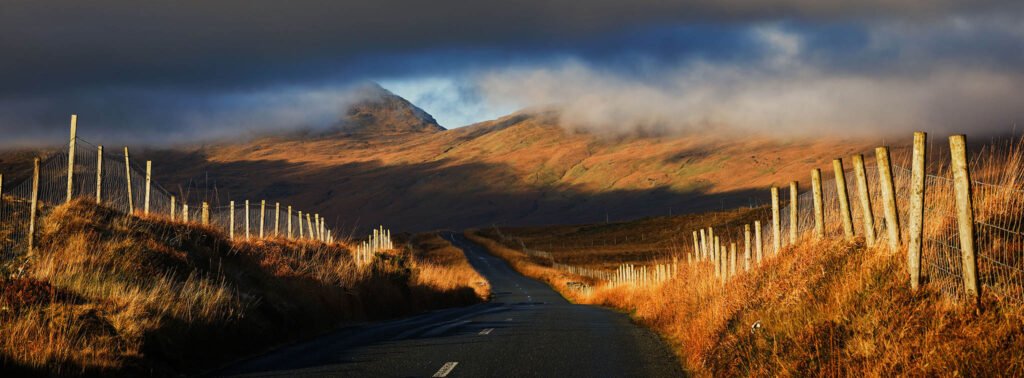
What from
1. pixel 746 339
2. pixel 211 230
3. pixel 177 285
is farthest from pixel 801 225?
pixel 211 230

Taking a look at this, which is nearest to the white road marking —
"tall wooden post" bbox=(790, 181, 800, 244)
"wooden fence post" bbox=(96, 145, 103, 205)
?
"tall wooden post" bbox=(790, 181, 800, 244)

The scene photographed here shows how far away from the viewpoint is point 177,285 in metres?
17.2

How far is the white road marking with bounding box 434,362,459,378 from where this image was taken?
39.7 feet

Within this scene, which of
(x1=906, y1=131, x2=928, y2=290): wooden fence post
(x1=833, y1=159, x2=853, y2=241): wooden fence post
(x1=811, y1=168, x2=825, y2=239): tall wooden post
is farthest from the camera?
(x1=811, y1=168, x2=825, y2=239): tall wooden post

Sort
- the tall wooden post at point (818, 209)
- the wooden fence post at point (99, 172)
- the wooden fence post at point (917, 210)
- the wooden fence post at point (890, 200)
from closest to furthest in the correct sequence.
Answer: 1. the wooden fence post at point (917, 210)
2. the wooden fence post at point (890, 200)
3. the tall wooden post at point (818, 209)
4. the wooden fence post at point (99, 172)

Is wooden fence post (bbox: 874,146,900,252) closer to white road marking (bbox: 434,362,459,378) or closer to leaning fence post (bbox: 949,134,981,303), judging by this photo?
leaning fence post (bbox: 949,134,981,303)

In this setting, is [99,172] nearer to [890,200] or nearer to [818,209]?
[818,209]

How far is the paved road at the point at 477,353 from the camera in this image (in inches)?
502

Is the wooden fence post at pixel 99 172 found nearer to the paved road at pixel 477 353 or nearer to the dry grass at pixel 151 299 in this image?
the dry grass at pixel 151 299

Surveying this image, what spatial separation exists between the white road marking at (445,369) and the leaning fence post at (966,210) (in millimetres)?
6216

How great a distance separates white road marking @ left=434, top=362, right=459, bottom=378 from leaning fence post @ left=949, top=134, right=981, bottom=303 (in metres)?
6.22

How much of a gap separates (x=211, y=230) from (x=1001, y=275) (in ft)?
60.7

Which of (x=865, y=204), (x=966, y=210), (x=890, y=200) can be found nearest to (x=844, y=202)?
(x=865, y=204)

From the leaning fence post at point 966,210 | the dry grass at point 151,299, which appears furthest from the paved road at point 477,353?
the leaning fence post at point 966,210
